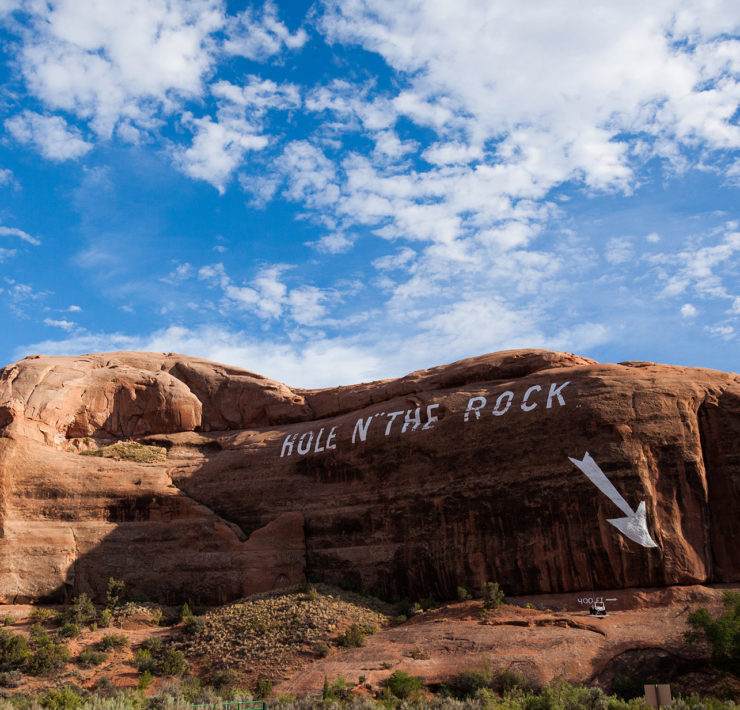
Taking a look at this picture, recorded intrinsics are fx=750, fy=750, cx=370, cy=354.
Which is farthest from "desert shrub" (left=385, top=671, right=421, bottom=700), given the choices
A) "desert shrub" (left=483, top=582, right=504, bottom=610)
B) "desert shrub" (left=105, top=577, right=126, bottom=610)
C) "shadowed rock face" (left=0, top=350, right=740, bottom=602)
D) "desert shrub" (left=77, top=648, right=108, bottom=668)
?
"desert shrub" (left=105, top=577, right=126, bottom=610)

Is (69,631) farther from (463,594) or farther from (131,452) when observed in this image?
(463,594)

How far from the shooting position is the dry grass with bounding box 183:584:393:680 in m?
24.9

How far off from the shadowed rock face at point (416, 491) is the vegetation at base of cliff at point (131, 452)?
874mm

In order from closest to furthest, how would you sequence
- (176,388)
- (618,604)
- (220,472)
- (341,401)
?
(618,604)
(220,472)
(341,401)
(176,388)

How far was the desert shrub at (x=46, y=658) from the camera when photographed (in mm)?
25391

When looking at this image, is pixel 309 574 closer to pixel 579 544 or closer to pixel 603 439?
pixel 579 544

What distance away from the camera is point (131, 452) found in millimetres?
39844

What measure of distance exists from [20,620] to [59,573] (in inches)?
99.3

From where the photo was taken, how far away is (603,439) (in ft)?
94.2

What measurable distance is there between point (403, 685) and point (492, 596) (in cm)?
675

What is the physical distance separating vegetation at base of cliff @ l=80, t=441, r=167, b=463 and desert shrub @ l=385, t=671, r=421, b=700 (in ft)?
70.9

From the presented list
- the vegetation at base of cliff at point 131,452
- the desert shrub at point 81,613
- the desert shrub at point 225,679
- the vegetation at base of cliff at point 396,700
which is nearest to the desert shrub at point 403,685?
the vegetation at base of cliff at point 396,700

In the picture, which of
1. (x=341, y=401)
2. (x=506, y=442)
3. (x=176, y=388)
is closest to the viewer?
(x=506, y=442)

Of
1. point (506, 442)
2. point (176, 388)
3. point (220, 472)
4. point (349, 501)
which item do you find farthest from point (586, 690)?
point (176, 388)
